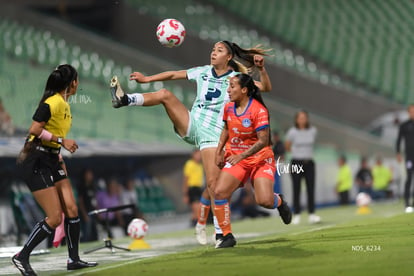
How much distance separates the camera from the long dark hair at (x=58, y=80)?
32.0 feet

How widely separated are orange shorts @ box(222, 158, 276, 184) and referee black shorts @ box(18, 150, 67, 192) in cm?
192

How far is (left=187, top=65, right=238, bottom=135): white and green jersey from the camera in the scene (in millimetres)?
11211

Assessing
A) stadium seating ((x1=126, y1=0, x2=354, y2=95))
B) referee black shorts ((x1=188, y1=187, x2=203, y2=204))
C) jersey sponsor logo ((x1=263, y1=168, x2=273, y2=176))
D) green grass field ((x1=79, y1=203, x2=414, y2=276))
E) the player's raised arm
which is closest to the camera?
green grass field ((x1=79, y1=203, x2=414, y2=276))

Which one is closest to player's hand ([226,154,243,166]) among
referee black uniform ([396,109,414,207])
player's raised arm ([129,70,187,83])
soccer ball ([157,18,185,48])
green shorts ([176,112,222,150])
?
green shorts ([176,112,222,150])

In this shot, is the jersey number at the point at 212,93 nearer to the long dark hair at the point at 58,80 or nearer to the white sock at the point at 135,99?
the white sock at the point at 135,99

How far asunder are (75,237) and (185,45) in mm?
23727

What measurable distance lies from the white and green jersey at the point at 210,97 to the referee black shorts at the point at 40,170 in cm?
210

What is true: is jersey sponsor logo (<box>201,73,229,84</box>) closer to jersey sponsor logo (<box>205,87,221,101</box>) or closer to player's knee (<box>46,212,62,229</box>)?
jersey sponsor logo (<box>205,87,221,101</box>)

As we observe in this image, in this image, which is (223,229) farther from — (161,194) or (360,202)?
(161,194)

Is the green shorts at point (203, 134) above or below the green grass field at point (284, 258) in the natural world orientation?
above

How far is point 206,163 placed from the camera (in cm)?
1123

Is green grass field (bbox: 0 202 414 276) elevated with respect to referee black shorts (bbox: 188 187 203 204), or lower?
lower

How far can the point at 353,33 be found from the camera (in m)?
35.6

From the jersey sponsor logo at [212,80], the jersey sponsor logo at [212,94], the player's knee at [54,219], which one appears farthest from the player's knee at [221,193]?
the player's knee at [54,219]
